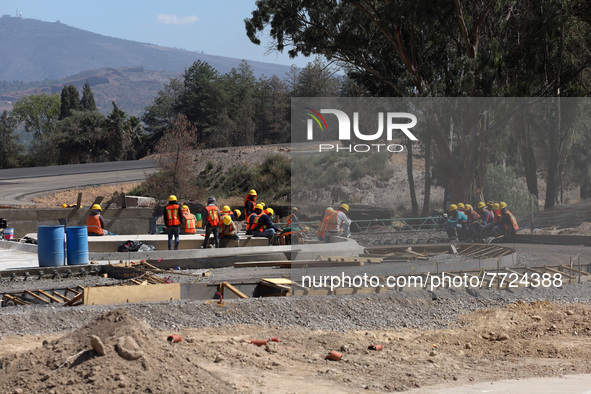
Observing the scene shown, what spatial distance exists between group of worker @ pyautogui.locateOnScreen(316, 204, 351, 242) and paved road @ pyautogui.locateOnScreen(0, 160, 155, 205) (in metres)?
30.2

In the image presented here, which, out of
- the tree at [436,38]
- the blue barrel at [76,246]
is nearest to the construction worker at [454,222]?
the blue barrel at [76,246]

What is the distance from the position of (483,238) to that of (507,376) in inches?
198

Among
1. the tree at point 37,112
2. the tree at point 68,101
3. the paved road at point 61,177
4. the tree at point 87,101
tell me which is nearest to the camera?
the paved road at point 61,177

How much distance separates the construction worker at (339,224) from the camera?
40.3 feet

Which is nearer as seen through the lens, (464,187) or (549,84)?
(464,187)

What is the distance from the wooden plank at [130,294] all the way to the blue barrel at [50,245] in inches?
162

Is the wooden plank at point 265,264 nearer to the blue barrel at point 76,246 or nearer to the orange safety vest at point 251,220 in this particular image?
the orange safety vest at point 251,220

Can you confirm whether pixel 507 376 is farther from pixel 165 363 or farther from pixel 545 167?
pixel 545 167

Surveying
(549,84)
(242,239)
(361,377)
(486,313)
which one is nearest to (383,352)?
(361,377)

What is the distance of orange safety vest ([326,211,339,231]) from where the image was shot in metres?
12.3

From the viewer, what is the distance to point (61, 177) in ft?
161

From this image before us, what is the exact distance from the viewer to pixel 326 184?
12266 mm

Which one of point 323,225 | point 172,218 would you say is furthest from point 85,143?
point 323,225

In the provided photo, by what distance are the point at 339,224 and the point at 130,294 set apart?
3.86 meters
